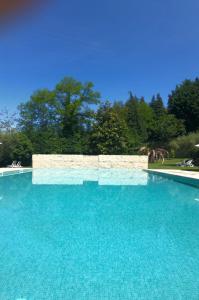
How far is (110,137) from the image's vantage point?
1048 inches

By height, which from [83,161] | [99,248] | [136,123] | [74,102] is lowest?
[99,248]

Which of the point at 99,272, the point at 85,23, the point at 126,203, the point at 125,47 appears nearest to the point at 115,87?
the point at 125,47

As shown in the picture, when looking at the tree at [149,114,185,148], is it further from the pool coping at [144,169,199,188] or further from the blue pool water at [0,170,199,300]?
the blue pool water at [0,170,199,300]

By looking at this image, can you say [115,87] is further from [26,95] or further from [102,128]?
[26,95]

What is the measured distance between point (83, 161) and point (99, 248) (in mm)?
17982

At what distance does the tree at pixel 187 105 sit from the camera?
115 ft

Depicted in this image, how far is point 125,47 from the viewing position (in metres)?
20.9

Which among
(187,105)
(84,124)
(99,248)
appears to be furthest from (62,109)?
(99,248)

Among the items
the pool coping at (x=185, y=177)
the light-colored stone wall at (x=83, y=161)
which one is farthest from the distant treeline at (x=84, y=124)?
the pool coping at (x=185, y=177)

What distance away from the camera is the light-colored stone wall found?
2283cm

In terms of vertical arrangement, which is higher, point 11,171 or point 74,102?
point 74,102

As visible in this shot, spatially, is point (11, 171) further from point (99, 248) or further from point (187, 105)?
point (187, 105)

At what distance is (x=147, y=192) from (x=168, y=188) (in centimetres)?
164

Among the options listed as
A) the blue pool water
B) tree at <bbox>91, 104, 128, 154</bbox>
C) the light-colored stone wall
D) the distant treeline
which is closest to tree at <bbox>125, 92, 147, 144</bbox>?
the distant treeline
